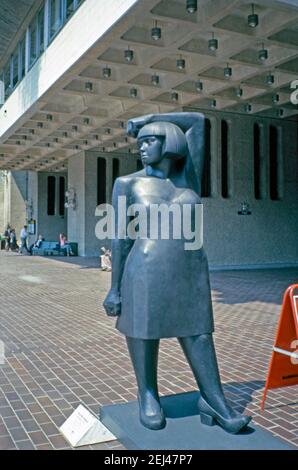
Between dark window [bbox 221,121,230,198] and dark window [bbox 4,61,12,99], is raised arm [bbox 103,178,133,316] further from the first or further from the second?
dark window [bbox 4,61,12,99]

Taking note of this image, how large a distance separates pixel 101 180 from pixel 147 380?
22378 mm

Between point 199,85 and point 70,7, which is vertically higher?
point 70,7

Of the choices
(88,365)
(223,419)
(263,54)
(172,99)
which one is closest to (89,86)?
(172,99)

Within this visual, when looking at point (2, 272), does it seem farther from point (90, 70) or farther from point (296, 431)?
point (296, 431)

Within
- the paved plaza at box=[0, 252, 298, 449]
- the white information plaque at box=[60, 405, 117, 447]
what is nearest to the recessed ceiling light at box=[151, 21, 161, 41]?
the paved plaza at box=[0, 252, 298, 449]

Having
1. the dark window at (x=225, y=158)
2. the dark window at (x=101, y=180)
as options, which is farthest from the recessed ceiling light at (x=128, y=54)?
the dark window at (x=101, y=180)

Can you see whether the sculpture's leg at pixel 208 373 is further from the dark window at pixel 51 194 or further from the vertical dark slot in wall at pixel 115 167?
the dark window at pixel 51 194

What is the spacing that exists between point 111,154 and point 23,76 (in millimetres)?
7430

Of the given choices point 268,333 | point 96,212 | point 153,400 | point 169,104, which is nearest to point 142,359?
point 153,400

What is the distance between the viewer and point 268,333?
704 cm

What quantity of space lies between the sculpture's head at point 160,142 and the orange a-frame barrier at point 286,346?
1499 mm

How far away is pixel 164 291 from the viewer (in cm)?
316

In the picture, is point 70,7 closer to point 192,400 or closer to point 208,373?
point 192,400

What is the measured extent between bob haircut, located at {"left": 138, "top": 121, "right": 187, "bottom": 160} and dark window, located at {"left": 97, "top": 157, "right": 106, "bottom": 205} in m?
21.8
